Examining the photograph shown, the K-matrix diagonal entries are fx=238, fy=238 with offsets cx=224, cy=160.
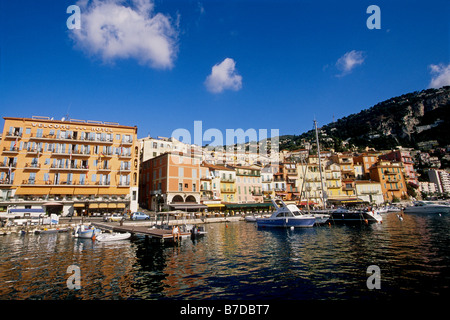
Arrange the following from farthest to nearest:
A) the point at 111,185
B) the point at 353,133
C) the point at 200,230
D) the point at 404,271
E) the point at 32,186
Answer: the point at 353,133
the point at 111,185
the point at 32,186
the point at 200,230
the point at 404,271

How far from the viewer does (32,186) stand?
41.2m

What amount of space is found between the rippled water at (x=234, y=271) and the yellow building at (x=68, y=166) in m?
23.9

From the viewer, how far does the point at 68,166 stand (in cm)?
4362

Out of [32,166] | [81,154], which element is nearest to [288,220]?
[81,154]

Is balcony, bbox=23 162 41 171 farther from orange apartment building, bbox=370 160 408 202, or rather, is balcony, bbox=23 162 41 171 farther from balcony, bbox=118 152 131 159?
orange apartment building, bbox=370 160 408 202

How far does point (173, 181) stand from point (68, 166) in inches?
752

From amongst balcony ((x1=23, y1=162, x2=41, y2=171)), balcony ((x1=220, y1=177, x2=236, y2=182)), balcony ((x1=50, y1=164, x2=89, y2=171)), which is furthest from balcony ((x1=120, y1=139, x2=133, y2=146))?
balcony ((x1=220, y1=177, x2=236, y2=182))

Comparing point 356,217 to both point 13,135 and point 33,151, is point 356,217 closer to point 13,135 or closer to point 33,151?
point 33,151

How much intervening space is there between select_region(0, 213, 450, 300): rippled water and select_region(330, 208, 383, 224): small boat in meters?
17.2

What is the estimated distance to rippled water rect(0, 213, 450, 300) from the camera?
32.6ft

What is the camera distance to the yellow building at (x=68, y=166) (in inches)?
1608
